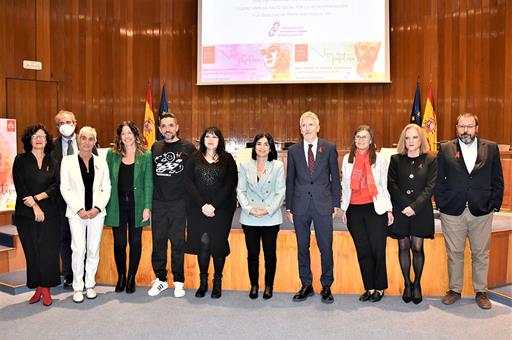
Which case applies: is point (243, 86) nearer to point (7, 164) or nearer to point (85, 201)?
point (7, 164)

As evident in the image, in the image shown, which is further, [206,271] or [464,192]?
[206,271]

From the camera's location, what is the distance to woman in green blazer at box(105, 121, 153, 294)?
4.00 meters

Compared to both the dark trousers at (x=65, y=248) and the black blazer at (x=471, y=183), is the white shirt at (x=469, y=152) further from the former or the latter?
the dark trousers at (x=65, y=248)

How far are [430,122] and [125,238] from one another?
5.25 m

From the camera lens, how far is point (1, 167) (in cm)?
532

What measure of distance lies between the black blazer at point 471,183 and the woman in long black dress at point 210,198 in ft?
5.52

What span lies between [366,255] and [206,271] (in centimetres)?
133

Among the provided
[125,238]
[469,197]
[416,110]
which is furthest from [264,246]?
[416,110]

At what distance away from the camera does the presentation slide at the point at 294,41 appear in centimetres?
754

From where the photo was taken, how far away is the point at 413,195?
12.4ft

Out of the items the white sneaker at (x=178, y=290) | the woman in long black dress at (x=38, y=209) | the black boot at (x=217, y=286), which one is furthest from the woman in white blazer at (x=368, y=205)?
the woman in long black dress at (x=38, y=209)

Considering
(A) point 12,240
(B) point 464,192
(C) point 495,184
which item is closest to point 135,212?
(A) point 12,240

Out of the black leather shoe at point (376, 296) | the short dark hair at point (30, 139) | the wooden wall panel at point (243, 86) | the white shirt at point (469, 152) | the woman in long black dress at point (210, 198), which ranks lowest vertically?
the black leather shoe at point (376, 296)

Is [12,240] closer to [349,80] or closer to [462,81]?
[349,80]
